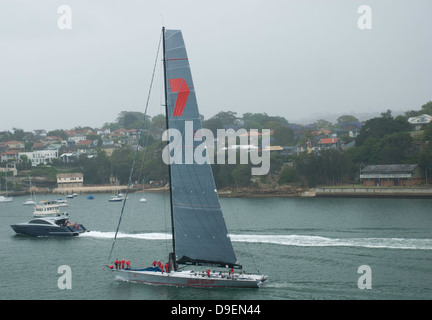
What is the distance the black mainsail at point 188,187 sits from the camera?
62.6 ft

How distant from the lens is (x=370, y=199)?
50281mm

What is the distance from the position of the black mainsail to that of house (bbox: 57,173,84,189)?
2564 inches

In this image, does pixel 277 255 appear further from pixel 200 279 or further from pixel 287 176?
pixel 287 176

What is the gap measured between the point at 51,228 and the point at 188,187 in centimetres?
1612

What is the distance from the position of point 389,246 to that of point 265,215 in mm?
15344

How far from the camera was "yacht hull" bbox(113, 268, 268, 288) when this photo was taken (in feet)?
63.7

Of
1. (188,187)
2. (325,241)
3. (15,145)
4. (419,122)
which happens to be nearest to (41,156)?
(15,145)

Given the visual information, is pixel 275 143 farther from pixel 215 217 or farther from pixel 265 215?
pixel 215 217

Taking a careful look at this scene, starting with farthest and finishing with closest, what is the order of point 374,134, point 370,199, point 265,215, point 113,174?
1. point 113,174
2. point 374,134
3. point 370,199
4. point 265,215

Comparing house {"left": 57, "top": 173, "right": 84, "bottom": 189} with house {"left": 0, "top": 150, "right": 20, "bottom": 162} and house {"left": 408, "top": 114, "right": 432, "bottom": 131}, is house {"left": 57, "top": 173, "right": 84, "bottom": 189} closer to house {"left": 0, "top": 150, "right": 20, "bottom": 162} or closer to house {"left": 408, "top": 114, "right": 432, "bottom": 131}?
house {"left": 0, "top": 150, "right": 20, "bottom": 162}

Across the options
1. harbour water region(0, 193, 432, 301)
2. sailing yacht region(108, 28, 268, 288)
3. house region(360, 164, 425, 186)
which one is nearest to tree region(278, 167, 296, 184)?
house region(360, 164, 425, 186)

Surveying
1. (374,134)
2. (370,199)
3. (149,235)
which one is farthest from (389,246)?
(374,134)

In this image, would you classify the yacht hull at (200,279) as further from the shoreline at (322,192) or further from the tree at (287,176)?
the tree at (287,176)

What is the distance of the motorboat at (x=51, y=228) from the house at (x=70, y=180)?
49633 millimetres
